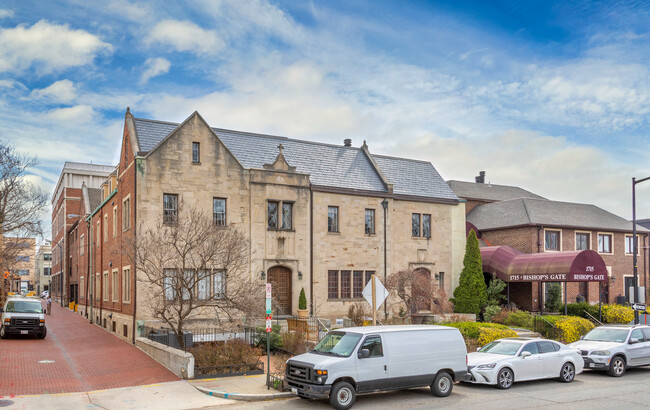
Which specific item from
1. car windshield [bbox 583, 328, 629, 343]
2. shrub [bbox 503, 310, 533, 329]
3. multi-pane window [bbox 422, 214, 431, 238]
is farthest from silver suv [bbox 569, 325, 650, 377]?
multi-pane window [bbox 422, 214, 431, 238]

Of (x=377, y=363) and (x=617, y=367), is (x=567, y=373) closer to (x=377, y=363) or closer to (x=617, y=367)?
(x=617, y=367)

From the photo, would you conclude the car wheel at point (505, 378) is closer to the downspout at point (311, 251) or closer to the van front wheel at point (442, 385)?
the van front wheel at point (442, 385)

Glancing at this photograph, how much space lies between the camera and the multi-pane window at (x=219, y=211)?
92.3ft

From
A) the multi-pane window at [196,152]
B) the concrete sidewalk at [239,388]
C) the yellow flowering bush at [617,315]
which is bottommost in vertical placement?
the yellow flowering bush at [617,315]

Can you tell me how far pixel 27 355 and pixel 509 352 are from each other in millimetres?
17429

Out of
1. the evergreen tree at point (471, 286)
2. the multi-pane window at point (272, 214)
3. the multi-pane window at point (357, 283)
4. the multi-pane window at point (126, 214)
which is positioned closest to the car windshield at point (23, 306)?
the multi-pane window at point (126, 214)

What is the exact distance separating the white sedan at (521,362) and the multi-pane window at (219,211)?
571 inches

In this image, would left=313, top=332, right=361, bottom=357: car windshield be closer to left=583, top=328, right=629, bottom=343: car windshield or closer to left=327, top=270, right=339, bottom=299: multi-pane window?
left=583, top=328, right=629, bottom=343: car windshield

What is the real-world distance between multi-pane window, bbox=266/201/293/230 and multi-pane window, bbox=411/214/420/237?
859 centimetres

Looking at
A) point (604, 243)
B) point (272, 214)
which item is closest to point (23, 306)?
point (272, 214)

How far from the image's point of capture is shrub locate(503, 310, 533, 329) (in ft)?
95.1

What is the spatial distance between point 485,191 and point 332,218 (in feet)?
80.2

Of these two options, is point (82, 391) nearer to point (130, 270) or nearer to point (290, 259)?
point (130, 270)

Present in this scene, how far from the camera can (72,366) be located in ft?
64.2
